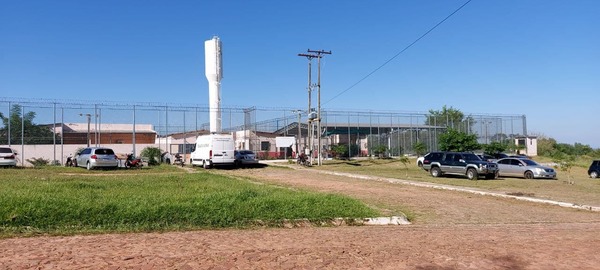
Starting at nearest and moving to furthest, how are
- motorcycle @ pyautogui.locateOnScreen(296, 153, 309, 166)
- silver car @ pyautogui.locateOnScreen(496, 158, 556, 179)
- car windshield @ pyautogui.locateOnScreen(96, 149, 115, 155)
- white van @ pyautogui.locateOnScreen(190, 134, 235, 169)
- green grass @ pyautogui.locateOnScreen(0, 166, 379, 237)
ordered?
green grass @ pyautogui.locateOnScreen(0, 166, 379, 237) → silver car @ pyautogui.locateOnScreen(496, 158, 556, 179) → car windshield @ pyautogui.locateOnScreen(96, 149, 115, 155) → white van @ pyautogui.locateOnScreen(190, 134, 235, 169) → motorcycle @ pyautogui.locateOnScreen(296, 153, 309, 166)

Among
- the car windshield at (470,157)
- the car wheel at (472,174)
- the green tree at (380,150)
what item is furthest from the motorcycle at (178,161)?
the green tree at (380,150)

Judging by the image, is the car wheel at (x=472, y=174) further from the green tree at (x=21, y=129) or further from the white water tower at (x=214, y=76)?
the green tree at (x=21, y=129)

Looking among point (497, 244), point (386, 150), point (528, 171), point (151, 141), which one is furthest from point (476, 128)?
point (497, 244)

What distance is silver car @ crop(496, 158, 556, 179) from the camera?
99.3 ft

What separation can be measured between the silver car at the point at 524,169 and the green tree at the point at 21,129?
35.1m

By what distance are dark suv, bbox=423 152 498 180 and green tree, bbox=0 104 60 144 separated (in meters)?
30.1

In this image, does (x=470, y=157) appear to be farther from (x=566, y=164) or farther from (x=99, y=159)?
(x=99, y=159)

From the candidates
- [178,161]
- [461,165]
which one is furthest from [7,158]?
[461,165]

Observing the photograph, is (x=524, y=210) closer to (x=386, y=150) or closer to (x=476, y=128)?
(x=386, y=150)

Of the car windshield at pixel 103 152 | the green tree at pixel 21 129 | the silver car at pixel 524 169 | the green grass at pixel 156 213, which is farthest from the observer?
the green tree at pixel 21 129

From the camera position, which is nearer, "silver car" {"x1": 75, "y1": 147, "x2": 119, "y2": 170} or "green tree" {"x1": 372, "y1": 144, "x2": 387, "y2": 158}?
"silver car" {"x1": 75, "y1": 147, "x2": 119, "y2": 170}

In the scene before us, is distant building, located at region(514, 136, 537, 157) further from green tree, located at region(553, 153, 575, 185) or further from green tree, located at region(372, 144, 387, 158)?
green tree, located at region(553, 153, 575, 185)

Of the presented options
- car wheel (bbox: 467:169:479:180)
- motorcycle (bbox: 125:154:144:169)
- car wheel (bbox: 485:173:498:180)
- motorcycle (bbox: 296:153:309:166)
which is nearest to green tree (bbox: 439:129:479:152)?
motorcycle (bbox: 296:153:309:166)

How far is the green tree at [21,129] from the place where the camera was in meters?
36.5
